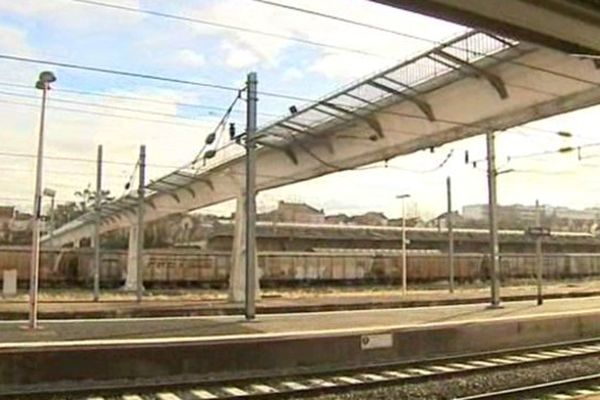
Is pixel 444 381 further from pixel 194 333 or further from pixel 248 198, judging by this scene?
pixel 248 198

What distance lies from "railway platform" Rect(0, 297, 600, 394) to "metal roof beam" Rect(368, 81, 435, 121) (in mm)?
6254

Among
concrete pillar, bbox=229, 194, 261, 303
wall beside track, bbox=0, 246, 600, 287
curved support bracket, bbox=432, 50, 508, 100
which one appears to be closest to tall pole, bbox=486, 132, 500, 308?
curved support bracket, bbox=432, 50, 508, 100

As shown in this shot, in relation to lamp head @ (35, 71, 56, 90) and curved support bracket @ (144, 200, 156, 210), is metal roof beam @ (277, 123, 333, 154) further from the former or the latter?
→ curved support bracket @ (144, 200, 156, 210)

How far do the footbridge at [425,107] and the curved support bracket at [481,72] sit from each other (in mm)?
26

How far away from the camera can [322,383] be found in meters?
12.7

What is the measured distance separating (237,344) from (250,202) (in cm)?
728

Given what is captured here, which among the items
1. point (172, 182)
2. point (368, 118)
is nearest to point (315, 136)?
point (368, 118)

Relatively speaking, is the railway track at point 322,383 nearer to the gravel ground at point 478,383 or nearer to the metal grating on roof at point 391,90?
the gravel ground at point 478,383

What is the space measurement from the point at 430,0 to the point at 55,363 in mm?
8561

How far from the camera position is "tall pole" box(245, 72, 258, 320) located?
20.1 meters

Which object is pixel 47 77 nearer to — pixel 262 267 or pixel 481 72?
pixel 481 72

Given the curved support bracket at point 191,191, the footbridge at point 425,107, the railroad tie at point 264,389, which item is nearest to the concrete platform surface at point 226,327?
the railroad tie at point 264,389

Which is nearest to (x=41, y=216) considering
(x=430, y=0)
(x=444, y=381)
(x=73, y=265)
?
(x=444, y=381)

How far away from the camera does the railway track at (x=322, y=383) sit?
1120 centimetres
